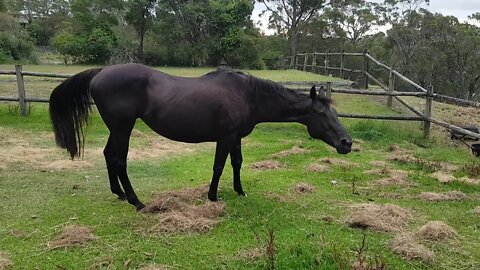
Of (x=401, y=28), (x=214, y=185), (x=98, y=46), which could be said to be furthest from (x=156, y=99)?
(x=401, y=28)

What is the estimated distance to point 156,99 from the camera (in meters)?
4.86

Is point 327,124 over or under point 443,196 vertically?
over

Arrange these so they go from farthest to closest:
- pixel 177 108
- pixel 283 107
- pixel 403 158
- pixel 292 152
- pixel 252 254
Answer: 1. pixel 292 152
2. pixel 403 158
3. pixel 283 107
4. pixel 177 108
5. pixel 252 254

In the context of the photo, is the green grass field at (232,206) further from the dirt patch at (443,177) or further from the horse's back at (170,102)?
the horse's back at (170,102)

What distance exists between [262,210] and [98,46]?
20.5m

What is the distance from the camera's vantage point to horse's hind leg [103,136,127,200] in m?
5.10

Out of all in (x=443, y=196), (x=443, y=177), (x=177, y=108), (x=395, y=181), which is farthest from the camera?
(x=443, y=177)

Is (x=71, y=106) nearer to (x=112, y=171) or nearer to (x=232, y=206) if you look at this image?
(x=112, y=171)

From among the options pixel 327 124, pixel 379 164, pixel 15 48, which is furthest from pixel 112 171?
pixel 15 48

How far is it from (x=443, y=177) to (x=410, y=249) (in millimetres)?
2961

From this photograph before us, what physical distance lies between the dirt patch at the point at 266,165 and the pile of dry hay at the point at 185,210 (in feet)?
5.14

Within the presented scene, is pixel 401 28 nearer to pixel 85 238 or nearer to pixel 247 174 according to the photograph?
pixel 247 174

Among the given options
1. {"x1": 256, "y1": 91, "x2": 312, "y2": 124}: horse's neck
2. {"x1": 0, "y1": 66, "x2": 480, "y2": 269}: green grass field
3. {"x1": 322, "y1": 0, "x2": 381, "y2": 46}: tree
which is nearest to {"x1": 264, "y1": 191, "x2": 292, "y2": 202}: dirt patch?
{"x1": 0, "y1": 66, "x2": 480, "y2": 269}: green grass field

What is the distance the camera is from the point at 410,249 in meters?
3.80
